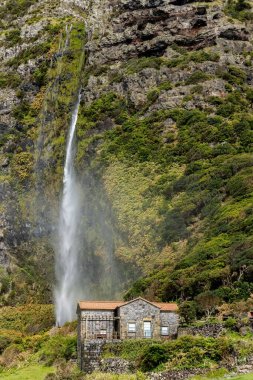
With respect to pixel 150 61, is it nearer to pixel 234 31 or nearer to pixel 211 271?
pixel 234 31

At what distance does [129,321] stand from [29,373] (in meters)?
9.57

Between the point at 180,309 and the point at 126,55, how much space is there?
2694 inches

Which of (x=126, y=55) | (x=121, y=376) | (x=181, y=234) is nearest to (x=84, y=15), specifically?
(x=126, y=55)

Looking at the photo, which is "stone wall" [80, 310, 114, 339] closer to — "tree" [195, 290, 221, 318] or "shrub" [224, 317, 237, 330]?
"tree" [195, 290, 221, 318]

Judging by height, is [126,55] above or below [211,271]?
above

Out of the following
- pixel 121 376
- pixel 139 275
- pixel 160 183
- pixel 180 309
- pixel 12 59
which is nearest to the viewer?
pixel 121 376

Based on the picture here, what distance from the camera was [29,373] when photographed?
48.9 meters

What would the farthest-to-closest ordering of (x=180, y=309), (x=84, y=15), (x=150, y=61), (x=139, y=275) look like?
(x=84, y=15), (x=150, y=61), (x=139, y=275), (x=180, y=309)

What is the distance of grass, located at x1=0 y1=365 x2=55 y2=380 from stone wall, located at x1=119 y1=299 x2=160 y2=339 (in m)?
6.79

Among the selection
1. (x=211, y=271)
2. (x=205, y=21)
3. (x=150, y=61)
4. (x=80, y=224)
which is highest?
(x=205, y=21)

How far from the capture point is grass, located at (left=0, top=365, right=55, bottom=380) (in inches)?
1856

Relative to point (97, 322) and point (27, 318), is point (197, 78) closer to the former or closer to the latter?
point (27, 318)

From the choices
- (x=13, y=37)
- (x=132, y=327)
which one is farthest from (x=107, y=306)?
(x=13, y=37)

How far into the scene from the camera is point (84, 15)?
130m
